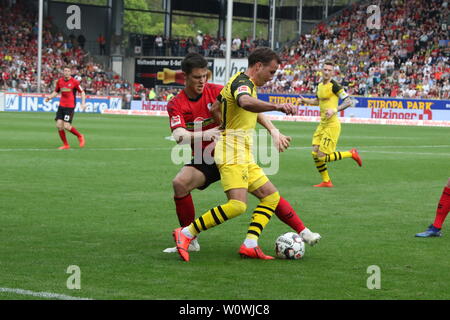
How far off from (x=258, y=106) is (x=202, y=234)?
8.15ft

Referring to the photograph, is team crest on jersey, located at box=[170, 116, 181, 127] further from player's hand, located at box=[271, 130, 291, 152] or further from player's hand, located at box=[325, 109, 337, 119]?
player's hand, located at box=[325, 109, 337, 119]

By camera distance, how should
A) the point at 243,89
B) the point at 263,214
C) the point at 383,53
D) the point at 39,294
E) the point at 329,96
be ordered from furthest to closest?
the point at 383,53, the point at 329,96, the point at 263,214, the point at 243,89, the point at 39,294

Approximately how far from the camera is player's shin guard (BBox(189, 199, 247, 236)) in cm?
761

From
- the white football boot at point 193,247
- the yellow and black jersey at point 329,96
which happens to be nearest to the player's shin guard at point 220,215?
the white football boot at point 193,247

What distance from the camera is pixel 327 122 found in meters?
15.6

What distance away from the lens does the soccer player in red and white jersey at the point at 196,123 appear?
25.5 ft

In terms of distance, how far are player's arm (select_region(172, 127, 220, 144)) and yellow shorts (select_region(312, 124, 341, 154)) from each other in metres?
7.85

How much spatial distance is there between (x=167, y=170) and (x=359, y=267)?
10.2 metres

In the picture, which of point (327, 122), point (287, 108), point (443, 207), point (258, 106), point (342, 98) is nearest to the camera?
Result: point (287, 108)

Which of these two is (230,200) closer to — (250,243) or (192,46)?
(250,243)

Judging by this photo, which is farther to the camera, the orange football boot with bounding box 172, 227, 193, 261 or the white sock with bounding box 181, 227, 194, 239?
the white sock with bounding box 181, 227, 194, 239

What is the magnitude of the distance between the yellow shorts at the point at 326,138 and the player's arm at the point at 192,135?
7845mm

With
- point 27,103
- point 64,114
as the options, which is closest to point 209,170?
point 64,114

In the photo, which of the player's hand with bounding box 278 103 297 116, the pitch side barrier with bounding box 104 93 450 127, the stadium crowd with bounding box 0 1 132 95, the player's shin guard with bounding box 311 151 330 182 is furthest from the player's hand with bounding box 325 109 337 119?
the stadium crowd with bounding box 0 1 132 95
